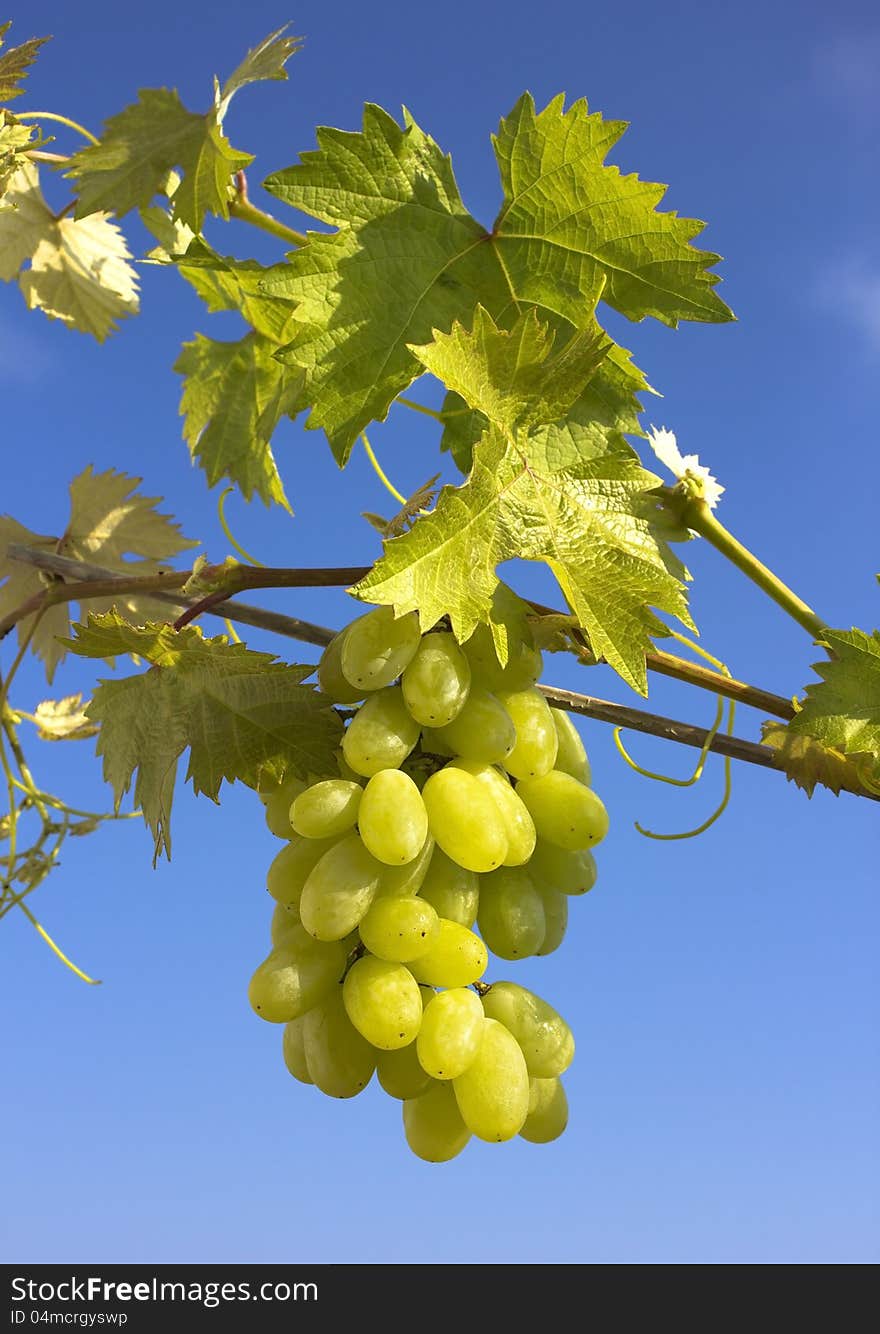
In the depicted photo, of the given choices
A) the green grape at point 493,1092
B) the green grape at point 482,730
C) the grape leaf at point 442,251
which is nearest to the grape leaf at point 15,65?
the grape leaf at point 442,251

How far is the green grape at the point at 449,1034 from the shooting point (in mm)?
806

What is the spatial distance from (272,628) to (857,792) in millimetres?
533

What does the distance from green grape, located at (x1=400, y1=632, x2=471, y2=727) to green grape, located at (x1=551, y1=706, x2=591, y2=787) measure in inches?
6.5

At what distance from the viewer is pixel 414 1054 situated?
0.85 m

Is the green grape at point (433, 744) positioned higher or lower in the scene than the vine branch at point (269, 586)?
lower

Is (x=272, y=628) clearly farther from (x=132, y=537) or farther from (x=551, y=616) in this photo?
(x=132, y=537)

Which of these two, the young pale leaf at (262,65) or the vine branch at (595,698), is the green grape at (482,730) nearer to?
the vine branch at (595,698)

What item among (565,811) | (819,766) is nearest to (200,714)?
(565,811)

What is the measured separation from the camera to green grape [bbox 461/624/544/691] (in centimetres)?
88

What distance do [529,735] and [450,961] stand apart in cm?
18

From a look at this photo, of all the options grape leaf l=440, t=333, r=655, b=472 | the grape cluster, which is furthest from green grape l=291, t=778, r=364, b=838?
grape leaf l=440, t=333, r=655, b=472

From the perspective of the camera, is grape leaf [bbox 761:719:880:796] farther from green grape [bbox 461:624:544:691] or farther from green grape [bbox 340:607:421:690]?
green grape [bbox 340:607:421:690]

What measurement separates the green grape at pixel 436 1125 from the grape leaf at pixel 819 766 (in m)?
0.40

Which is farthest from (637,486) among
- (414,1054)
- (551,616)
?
(414,1054)
